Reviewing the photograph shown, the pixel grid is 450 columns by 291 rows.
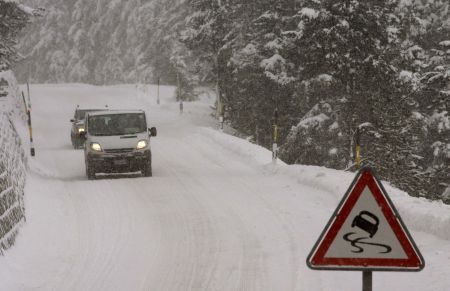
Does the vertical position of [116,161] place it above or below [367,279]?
below

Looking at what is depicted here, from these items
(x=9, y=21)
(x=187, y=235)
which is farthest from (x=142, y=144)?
(x=9, y=21)

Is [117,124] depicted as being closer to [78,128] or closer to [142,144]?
[142,144]

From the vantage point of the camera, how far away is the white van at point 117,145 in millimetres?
15852

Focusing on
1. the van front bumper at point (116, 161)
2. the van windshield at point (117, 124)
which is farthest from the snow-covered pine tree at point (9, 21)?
the van front bumper at point (116, 161)

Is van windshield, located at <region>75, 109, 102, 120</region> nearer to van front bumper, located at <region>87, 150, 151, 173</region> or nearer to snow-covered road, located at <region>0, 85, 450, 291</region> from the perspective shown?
snow-covered road, located at <region>0, 85, 450, 291</region>

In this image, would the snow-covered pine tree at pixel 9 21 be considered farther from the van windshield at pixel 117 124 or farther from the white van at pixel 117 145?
the white van at pixel 117 145

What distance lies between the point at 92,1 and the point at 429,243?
65.6m

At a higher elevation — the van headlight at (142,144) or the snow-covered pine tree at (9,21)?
the snow-covered pine tree at (9,21)

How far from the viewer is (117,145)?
1593 cm

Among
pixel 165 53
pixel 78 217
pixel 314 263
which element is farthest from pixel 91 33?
pixel 314 263

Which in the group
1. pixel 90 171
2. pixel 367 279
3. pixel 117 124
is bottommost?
pixel 90 171

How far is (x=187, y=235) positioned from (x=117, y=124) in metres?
7.93

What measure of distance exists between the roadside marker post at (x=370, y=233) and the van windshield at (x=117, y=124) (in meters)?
12.7

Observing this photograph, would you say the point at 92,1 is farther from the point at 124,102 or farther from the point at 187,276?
the point at 187,276
